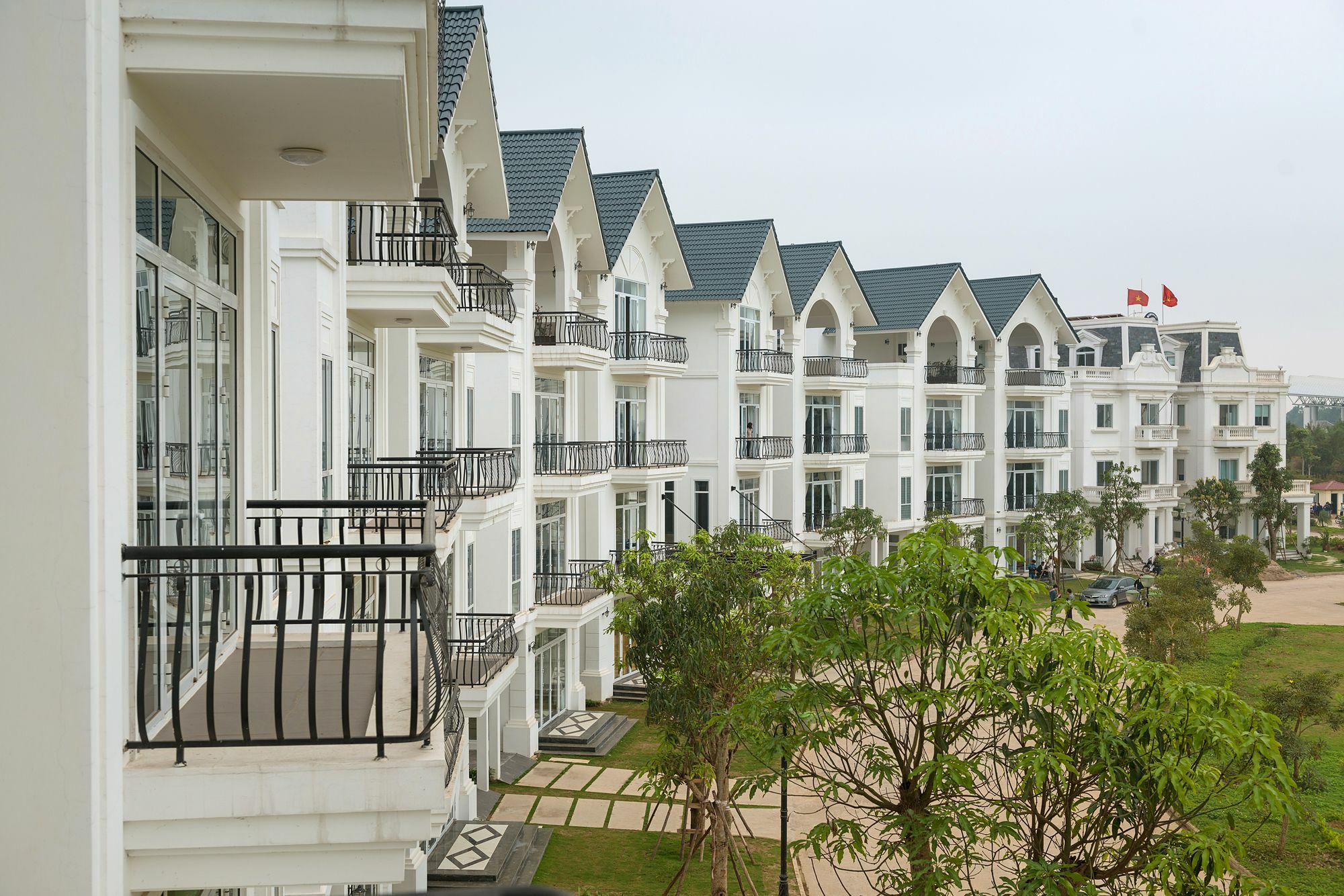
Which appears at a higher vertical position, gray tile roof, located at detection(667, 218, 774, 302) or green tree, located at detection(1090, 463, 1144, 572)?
gray tile roof, located at detection(667, 218, 774, 302)

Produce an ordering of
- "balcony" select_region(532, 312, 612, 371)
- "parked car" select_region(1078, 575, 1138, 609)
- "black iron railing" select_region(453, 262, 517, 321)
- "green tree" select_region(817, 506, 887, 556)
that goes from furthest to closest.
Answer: "parked car" select_region(1078, 575, 1138, 609)
"green tree" select_region(817, 506, 887, 556)
"balcony" select_region(532, 312, 612, 371)
"black iron railing" select_region(453, 262, 517, 321)

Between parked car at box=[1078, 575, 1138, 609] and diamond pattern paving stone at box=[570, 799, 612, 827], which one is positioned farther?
parked car at box=[1078, 575, 1138, 609]

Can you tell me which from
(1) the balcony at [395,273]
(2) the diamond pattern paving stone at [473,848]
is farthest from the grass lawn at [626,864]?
Answer: (1) the balcony at [395,273]

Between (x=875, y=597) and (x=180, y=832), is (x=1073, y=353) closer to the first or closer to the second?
(x=875, y=597)

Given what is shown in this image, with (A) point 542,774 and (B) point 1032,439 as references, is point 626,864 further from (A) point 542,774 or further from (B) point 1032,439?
(B) point 1032,439

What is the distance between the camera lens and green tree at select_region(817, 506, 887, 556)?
36031 mm

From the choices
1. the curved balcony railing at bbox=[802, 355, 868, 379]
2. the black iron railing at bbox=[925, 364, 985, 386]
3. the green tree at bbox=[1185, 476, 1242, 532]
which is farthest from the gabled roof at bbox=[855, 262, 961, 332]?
the green tree at bbox=[1185, 476, 1242, 532]

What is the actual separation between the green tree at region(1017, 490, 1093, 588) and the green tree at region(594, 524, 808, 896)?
30.9 meters

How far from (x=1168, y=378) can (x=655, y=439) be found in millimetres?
37572

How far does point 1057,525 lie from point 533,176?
30564mm

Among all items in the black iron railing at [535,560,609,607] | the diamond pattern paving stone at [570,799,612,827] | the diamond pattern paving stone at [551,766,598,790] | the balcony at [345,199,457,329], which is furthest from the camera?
the black iron railing at [535,560,609,607]

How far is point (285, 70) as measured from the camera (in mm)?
4242

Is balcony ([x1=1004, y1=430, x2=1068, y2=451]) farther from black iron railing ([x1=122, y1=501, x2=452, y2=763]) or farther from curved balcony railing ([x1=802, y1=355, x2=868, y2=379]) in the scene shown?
black iron railing ([x1=122, y1=501, x2=452, y2=763])

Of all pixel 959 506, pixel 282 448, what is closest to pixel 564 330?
pixel 282 448
